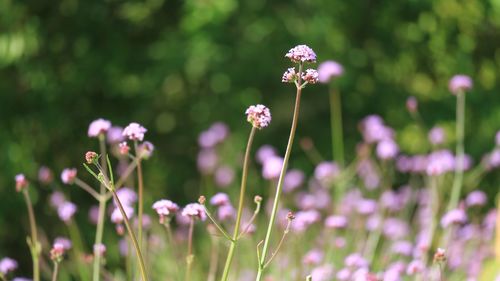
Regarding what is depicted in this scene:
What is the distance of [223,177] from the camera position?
16.6 feet

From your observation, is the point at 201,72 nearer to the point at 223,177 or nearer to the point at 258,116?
the point at 223,177

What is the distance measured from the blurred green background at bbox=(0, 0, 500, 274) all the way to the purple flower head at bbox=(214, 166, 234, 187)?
523 millimetres

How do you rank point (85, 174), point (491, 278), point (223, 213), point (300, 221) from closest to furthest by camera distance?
point (223, 213)
point (300, 221)
point (491, 278)
point (85, 174)

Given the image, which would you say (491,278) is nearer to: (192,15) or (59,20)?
(192,15)

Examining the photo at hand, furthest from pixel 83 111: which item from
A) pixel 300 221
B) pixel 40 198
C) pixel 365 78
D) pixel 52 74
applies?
pixel 300 221

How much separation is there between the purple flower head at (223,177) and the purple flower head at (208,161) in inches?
2.0

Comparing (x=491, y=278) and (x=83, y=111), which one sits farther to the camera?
(x=83, y=111)

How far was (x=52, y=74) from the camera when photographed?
530cm

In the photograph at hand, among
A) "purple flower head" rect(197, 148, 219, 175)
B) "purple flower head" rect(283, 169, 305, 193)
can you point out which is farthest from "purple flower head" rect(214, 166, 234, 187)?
"purple flower head" rect(283, 169, 305, 193)

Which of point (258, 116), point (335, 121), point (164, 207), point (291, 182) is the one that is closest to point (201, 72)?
point (335, 121)

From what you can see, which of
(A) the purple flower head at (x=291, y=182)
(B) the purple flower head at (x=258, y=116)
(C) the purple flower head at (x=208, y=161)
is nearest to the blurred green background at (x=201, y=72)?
(C) the purple flower head at (x=208, y=161)

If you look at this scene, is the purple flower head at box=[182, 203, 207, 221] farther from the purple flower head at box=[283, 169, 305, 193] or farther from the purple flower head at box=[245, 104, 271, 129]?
the purple flower head at box=[283, 169, 305, 193]

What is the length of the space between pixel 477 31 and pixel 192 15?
2.13m

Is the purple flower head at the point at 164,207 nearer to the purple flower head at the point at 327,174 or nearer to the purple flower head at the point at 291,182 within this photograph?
the purple flower head at the point at 327,174
